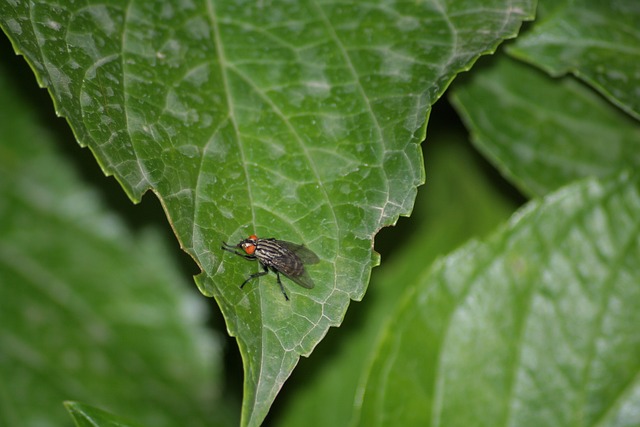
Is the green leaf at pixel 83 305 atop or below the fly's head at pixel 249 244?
below

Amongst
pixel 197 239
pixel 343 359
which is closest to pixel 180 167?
pixel 197 239

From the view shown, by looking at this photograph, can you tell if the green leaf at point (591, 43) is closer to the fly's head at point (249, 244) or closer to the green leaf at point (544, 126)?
the green leaf at point (544, 126)

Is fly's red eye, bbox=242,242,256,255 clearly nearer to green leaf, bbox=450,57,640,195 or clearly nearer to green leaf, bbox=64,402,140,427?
green leaf, bbox=64,402,140,427

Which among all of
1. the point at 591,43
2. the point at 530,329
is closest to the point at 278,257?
the point at 530,329

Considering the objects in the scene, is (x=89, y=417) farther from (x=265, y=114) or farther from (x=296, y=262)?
(x=265, y=114)

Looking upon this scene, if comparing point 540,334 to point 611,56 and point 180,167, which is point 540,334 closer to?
point 611,56

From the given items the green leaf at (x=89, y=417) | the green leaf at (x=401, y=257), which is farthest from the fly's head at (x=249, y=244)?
the green leaf at (x=401, y=257)

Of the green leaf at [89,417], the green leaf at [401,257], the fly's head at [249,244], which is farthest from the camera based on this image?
the green leaf at [401,257]
